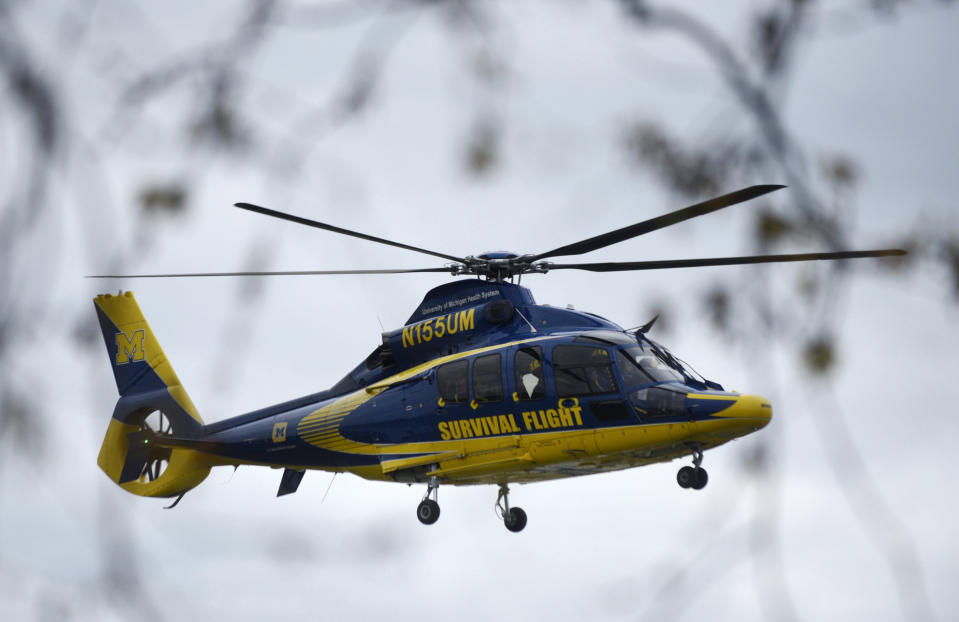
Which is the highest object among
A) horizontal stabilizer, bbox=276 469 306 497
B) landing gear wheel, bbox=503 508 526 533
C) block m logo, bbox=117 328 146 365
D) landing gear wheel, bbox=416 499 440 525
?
block m logo, bbox=117 328 146 365

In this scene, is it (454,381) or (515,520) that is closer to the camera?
(454,381)

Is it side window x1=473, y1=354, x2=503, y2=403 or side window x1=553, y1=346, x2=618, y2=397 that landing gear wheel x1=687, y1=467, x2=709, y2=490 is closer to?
side window x1=553, y1=346, x2=618, y2=397

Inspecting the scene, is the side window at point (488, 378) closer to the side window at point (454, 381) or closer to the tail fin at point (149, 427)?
the side window at point (454, 381)

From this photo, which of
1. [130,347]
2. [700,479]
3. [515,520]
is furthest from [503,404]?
[130,347]

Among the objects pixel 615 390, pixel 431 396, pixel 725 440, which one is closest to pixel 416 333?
pixel 431 396

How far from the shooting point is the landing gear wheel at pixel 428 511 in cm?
1806

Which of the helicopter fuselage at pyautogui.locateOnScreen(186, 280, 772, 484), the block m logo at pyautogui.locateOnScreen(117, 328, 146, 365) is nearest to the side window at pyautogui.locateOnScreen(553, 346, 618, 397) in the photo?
the helicopter fuselage at pyautogui.locateOnScreen(186, 280, 772, 484)

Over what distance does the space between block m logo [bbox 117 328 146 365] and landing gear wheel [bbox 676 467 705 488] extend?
13211 mm

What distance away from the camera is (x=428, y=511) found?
18062 mm

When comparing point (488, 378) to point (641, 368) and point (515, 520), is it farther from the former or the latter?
point (515, 520)

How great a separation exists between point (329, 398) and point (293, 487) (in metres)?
2.01

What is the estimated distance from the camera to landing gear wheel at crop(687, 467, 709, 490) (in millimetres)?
16141

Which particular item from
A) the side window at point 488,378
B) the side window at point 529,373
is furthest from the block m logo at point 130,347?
the side window at point 529,373

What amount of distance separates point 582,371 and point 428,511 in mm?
3707
